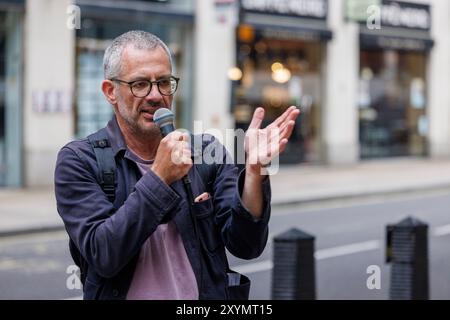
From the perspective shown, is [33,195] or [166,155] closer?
[166,155]

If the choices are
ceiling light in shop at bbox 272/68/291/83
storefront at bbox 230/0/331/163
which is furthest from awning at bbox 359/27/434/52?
ceiling light in shop at bbox 272/68/291/83

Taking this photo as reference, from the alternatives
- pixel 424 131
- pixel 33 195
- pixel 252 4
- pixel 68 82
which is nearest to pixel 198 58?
pixel 252 4

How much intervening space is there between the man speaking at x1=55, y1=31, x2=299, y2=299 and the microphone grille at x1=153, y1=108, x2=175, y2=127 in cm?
6

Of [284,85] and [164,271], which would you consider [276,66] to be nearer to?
[284,85]

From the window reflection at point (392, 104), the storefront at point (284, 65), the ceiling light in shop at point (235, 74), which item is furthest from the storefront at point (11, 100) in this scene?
the window reflection at point (392, 104)

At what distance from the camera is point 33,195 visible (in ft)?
48.6

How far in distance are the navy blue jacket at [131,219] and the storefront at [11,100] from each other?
13527 millimetres

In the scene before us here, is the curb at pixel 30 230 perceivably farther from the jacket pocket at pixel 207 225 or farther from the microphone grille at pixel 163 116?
the microphone grille at pixel 163 116

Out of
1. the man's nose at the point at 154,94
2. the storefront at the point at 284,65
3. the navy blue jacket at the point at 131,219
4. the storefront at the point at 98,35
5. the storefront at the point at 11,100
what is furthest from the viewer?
the storefront at the point at 284,65

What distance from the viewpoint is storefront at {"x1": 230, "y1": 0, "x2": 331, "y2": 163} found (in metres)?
19.5

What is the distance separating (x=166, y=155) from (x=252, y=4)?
17496 millimetres

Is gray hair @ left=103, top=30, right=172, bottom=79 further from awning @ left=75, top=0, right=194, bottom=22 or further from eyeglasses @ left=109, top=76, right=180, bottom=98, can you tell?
awning @ left=75, top=0, right=194, bottom=22

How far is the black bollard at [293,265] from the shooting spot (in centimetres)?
569

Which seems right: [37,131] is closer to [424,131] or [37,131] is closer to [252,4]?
[252,4]
